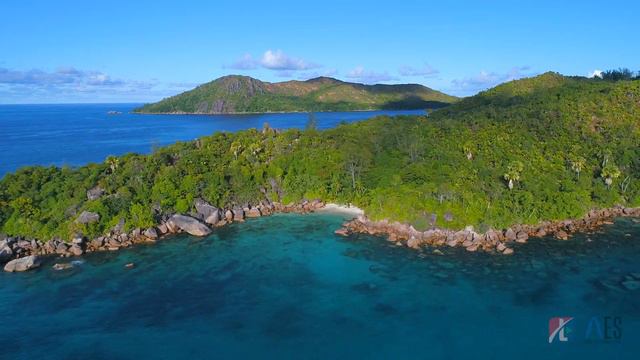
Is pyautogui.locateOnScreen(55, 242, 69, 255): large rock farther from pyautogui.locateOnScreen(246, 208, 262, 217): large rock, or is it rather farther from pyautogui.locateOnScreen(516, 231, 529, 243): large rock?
A: pyautogui.locateOnScreen(516, 231, 529, 243): large rock

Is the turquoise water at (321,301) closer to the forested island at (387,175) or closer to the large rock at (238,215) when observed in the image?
the forested island at (387,175)

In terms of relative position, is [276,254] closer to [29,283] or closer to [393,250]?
[393,250]

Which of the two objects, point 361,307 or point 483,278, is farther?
point 483,278

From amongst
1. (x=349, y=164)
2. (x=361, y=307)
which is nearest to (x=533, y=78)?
(x=349, y=164)

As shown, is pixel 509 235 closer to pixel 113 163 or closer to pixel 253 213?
pixel 253 213

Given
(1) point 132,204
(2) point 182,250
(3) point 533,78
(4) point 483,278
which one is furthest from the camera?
(3) point 533,78

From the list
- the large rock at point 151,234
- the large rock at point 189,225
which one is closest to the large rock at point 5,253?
the large rock at point 151,234

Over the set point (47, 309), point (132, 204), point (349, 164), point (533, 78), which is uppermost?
point (533, 78)
